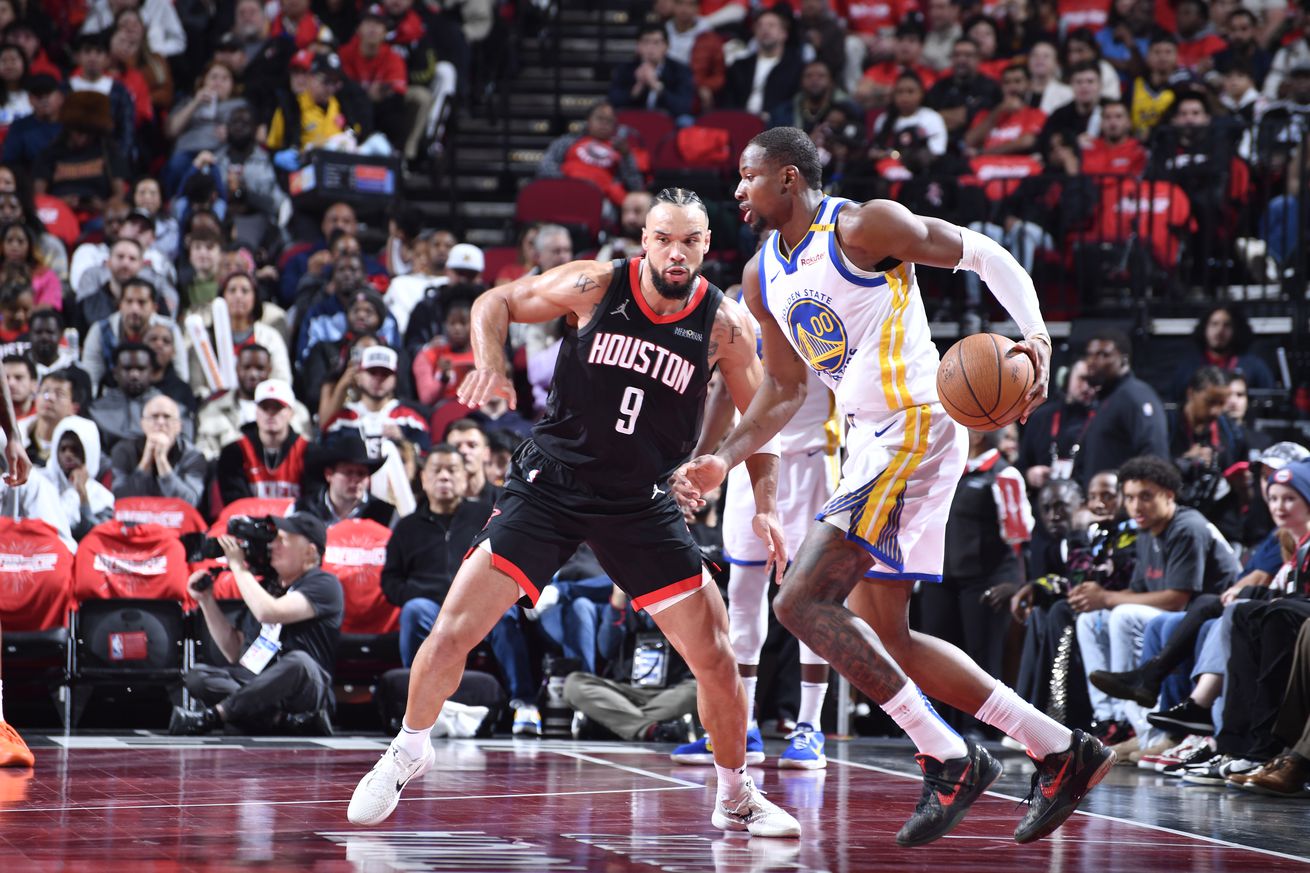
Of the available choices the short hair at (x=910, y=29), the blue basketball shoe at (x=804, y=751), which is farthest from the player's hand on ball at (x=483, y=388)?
the short hair at (x=910, y=29)

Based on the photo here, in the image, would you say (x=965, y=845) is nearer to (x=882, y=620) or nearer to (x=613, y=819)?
(x=882, y=620)

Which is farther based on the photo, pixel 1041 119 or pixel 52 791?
pixel 1041 119

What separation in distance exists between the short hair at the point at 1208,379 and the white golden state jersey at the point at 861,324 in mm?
4991

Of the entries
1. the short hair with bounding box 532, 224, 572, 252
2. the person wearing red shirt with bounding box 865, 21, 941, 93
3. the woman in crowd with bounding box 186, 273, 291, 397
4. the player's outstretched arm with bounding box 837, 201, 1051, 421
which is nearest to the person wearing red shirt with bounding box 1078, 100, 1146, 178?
the person wearing red shirt with bounding box 865, 21, 941, 93

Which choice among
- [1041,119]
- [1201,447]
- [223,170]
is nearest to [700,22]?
[1041,119]

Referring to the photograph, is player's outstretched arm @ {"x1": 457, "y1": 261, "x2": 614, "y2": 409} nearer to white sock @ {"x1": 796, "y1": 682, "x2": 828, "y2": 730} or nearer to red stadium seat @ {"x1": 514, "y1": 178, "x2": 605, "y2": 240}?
white sock @ {"x1": 796, "y1": 682, "x2": 828, "y2": 730}

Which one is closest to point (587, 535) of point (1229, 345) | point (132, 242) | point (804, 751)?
point (804, 751)

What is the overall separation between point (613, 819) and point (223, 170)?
9727 millimetres

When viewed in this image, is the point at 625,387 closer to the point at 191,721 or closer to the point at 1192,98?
the point at 191,721

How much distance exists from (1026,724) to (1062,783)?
0.21 metres

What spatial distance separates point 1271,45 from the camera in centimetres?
1459

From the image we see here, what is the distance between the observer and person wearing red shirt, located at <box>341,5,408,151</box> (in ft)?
50.3

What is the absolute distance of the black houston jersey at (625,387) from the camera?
5.28 metres

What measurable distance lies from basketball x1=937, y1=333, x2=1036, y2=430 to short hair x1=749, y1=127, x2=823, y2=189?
0.94 meters
